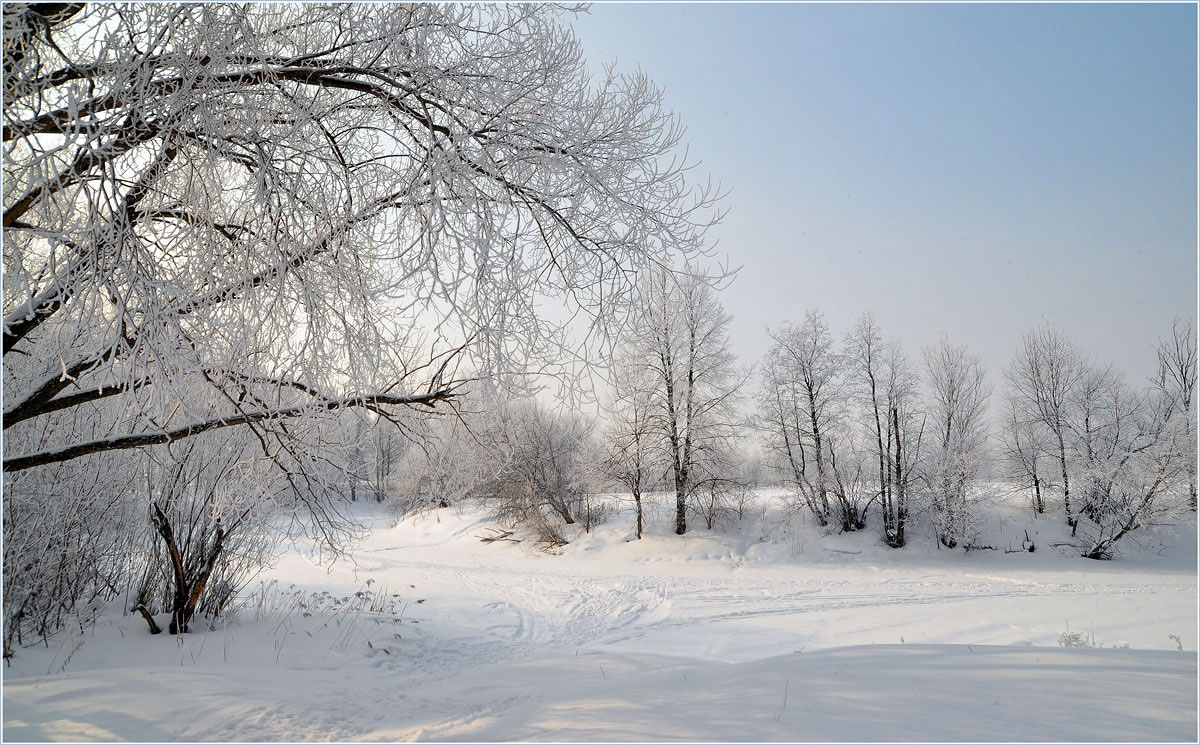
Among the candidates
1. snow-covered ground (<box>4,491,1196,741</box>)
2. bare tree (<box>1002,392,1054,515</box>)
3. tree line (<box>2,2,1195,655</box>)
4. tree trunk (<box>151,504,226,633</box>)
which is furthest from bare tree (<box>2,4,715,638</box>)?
bare tree (<box>1002,392,1054,515</box>)

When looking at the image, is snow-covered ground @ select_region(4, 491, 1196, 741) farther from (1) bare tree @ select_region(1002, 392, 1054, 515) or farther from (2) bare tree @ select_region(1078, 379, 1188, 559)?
(1) bare tree @ select_region(1002, 392, 1054, 515)

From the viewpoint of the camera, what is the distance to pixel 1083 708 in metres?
3.47

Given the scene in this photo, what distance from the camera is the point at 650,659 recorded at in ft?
22.2

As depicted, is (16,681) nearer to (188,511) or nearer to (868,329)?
(188,511)

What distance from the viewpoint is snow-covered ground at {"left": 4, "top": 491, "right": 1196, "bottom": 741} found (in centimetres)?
364

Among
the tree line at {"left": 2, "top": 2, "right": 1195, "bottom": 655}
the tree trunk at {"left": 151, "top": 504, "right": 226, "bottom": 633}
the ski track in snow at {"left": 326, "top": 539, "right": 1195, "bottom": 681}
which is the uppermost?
the tree line at {"left": 2, "top": 2, "right": 1195, "bottom": 655}

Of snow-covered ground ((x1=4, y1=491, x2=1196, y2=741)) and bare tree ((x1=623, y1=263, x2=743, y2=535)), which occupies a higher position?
bare tree ((x1=623, y1=263, x2=743, y2=535))

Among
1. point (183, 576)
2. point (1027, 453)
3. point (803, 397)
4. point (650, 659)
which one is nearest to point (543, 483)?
point (803, 397)

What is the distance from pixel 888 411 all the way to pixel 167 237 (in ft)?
77.7

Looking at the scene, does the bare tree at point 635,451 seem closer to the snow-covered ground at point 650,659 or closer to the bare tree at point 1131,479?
the snow-covered ground at point 650,659

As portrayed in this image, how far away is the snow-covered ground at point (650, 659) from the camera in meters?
3.64

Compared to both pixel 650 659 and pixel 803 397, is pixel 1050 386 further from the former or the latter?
pixel 650 659

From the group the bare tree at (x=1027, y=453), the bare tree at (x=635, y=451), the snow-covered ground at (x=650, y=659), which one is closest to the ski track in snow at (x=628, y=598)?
the snow-covered ground at (x=650, y=659)

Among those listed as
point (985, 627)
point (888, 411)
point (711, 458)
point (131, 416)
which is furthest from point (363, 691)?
point (888, 411)
